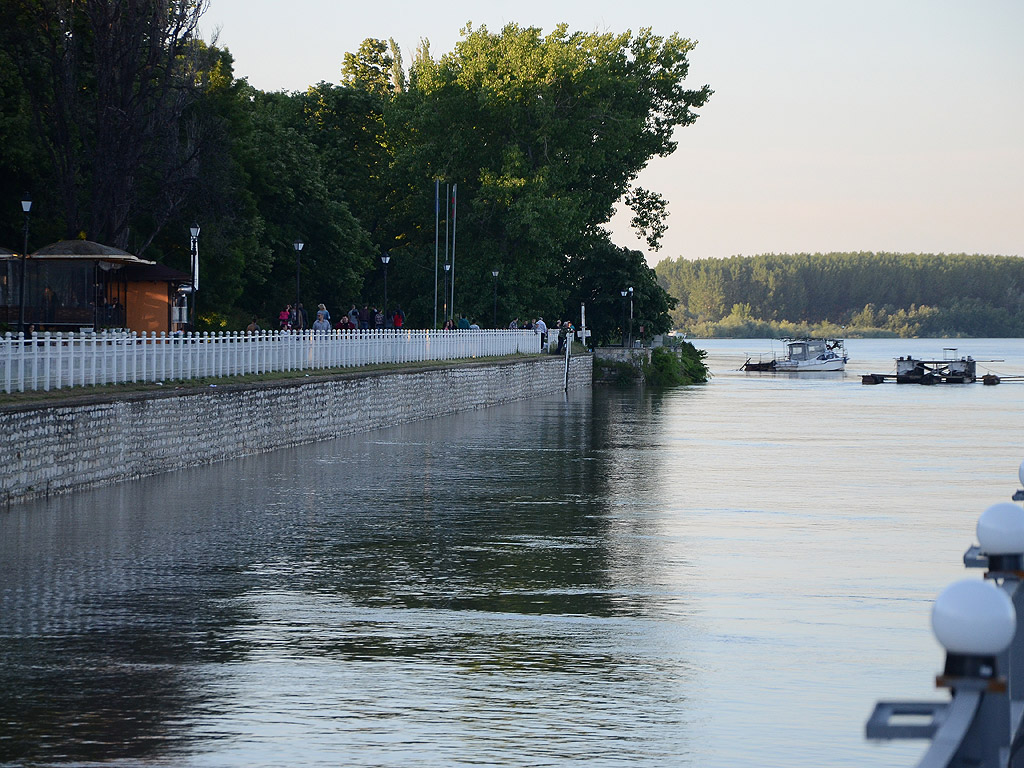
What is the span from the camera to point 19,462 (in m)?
17.9

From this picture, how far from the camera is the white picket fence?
67.4ft

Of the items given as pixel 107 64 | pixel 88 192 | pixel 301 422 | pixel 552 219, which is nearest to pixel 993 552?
pixel 301 422

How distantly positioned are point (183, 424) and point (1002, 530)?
19.2 meters

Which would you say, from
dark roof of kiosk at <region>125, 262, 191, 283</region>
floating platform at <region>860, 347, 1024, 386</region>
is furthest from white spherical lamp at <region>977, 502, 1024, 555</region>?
floating platform at <region>860, 347, 1024, 386</region>

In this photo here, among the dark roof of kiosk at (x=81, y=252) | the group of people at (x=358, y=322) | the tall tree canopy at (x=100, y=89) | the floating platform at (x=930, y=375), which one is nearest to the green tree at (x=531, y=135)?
the group of people at (x=358, y=322)

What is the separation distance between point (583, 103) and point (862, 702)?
233 feet

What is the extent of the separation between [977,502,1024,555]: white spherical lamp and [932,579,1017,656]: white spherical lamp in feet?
4.09

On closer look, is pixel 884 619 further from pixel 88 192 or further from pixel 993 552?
pixel 88 192

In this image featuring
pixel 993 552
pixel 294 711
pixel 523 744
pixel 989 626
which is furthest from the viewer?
pixel 294 711

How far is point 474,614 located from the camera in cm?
1132

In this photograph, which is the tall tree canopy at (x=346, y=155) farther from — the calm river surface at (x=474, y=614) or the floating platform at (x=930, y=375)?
the calm river surface at (x=474, y=614)

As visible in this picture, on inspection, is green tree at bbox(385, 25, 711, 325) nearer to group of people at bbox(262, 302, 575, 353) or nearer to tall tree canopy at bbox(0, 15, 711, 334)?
tall tree canopy at bbox(0, 15, 711, 334)

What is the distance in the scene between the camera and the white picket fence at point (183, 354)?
20531mm

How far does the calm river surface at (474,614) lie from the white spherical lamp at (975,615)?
11.6ft
